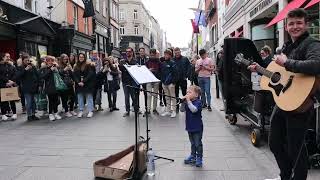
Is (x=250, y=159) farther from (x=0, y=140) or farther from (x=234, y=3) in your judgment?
(x=234, y=3)

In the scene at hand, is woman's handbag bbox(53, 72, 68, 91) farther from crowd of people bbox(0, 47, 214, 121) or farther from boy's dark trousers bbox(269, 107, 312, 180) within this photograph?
boy's dark trousers bbox(269, 107, 312, 180)

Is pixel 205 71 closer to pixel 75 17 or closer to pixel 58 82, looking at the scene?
pixel 58 82

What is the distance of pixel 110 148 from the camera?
7.41m

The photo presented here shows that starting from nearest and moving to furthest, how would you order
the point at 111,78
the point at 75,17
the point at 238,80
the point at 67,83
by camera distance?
1. the point at 238,80
2. the point at 67,83
3. the point at 111,78
4. the point at 75,17

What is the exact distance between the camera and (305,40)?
160 inches

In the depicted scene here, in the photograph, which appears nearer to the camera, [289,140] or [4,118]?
[289,140]

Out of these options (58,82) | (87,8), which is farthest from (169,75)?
Answer: (87,8)

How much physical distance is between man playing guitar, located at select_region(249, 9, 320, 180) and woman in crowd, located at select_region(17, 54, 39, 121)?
8.01 meters

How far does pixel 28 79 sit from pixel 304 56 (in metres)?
8.48

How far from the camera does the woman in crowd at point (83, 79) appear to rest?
457 inches

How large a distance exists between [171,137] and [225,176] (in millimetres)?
2849

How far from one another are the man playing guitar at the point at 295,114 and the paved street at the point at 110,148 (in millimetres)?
1239

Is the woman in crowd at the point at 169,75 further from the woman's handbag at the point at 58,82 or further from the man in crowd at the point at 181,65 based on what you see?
the woman's handbag at the point at 58,82

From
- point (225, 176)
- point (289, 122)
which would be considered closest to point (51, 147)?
point (225, 176)
